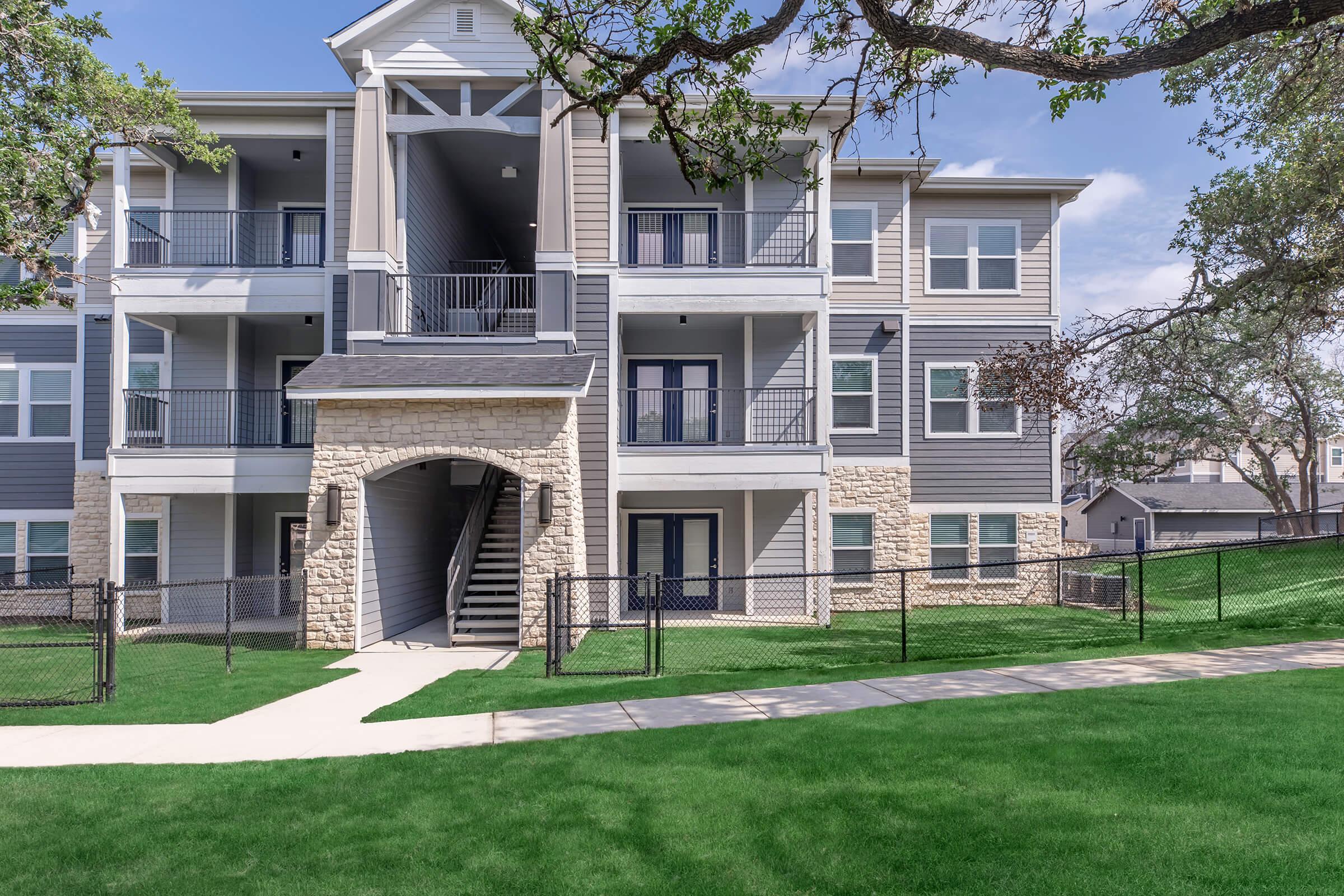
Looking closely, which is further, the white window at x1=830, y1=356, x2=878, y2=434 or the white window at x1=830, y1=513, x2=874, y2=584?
the white window at x1=830, y1=513, x2=874, y2=584

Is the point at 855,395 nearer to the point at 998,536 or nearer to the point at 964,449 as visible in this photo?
the point at 964,449

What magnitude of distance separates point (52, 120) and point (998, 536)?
18621 millimetres

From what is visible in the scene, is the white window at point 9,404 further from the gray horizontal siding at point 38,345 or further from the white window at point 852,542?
the white window at point 852,542

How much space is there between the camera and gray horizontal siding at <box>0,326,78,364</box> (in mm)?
16875

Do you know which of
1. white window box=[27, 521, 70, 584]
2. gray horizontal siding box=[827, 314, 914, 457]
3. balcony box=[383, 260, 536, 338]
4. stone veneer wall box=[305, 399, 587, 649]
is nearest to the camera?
stone veneer wall box=[305, 399, 587, 649]

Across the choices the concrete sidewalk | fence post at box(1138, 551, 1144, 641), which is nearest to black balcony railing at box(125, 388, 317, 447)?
the concrete sidewalk

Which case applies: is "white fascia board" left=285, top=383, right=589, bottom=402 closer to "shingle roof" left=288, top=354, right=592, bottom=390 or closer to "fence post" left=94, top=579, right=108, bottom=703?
"shingle roof" left=288, top=354, right=592, bottom=390

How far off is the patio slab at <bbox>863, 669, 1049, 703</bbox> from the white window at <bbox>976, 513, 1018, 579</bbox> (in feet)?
33.1

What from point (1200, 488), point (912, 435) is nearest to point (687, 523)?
point (912, 435)

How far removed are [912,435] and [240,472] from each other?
1350cm

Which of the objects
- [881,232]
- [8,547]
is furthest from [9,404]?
[881,232]

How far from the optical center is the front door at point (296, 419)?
15.7 meters

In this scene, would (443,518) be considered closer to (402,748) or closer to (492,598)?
(492,598)

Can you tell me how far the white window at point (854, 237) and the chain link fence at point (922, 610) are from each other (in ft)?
21.9
